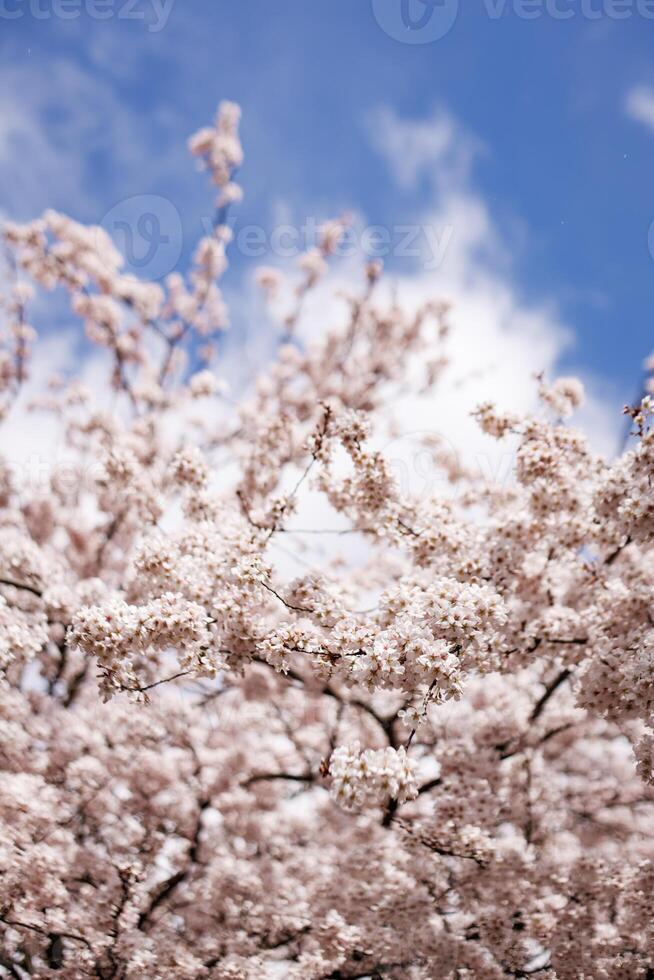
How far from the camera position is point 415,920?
271 inches

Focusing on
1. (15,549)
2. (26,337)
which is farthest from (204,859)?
(26,337)

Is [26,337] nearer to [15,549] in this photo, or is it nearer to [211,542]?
[15,549]

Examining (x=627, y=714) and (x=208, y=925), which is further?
(x=208, y=925)

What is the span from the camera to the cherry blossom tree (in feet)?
→ 14.9

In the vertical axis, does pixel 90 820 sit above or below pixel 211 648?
below

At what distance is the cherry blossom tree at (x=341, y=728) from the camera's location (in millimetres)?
4551

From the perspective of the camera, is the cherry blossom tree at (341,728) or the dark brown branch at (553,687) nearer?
the cherry blossom tree at (341,728)

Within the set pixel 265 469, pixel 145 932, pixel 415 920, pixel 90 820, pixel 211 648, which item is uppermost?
pixel 265 469

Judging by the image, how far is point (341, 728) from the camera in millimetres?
11133

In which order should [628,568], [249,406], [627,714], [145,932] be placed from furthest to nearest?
[249,406]
[145,932]
[628,568]
[627,714]

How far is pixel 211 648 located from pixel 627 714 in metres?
3.33

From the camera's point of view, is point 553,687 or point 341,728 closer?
point 553,687

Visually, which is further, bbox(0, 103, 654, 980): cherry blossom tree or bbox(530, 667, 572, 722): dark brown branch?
bbox(530, 667, 572, 722): dark brown branch

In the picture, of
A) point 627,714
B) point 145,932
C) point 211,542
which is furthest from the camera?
point 145,932
